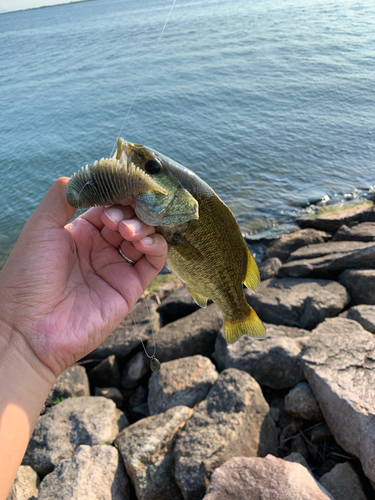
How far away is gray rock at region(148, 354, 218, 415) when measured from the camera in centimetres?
518

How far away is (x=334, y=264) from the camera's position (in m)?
7.60

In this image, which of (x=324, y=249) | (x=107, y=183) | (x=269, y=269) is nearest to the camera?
(x=107, y=183)

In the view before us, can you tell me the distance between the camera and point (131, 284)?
326cm

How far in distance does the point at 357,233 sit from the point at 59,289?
8.33m

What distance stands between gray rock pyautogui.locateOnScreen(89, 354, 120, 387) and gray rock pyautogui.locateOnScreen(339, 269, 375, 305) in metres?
4.45

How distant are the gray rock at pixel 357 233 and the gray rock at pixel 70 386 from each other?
6.98 m

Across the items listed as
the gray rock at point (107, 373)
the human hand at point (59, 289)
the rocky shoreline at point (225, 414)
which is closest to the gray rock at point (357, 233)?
the rocky shoreline at point (225, 414)

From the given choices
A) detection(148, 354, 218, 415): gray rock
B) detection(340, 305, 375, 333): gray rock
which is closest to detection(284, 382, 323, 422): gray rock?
detection(148, 354, 218, 415): gray rock

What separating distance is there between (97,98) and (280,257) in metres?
15.3

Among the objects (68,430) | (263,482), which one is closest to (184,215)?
(263,482)

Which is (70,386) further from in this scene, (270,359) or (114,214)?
(114,214)

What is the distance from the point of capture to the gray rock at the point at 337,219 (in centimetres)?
1051

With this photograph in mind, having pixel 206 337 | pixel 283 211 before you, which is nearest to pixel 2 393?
pixel 206 337

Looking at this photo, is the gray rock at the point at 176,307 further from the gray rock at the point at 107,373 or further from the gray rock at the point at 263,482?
the gray rock at the point at 263,482
